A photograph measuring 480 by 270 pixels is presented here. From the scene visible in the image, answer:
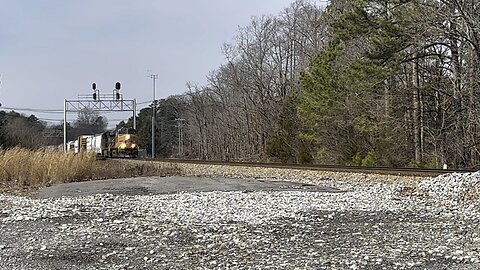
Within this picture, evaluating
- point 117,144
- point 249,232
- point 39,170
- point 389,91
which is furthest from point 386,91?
point 117,144

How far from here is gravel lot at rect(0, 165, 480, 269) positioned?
21.0 feet

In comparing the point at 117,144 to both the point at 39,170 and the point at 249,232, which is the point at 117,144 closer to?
the point at 39,170

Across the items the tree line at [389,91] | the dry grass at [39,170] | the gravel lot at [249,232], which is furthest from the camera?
the tree line at [389,91]

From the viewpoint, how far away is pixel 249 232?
8.16 m

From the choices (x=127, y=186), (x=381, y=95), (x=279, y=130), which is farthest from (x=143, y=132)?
(x=127, y=186)

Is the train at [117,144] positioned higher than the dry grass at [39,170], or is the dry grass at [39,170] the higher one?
the train at [117,144]

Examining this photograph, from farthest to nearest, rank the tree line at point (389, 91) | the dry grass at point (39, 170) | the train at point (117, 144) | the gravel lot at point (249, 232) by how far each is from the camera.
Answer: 1. the train at point (117, 144)
2. the tree line at point (389, 91)
3. the dry grass at point (39, 170)
4. the gravel lot at point (249, 232)

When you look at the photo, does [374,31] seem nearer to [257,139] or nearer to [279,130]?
[279,130]

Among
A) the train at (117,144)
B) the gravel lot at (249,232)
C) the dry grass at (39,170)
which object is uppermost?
the train at (117,144)

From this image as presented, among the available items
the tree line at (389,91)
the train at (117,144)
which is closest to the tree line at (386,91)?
the tree line at (389,91)

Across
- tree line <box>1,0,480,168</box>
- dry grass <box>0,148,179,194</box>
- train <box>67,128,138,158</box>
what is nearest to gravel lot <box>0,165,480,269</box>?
dry grass <box>0,148,179,194</box>

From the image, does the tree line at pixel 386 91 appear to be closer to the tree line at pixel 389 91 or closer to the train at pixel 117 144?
the tree line at pixel 389 91

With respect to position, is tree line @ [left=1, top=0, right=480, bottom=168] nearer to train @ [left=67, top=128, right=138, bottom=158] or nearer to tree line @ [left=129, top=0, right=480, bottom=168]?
tree line @ [left=129, top=0, right=480, bottom=168]

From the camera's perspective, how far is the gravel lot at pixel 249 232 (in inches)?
252
